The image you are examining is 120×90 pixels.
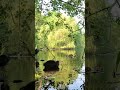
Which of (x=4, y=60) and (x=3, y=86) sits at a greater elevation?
(x=4, y=60)

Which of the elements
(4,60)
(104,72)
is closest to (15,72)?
(4,60)

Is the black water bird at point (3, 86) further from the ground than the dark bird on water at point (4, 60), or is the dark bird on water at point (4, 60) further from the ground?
the dark bird on water at point (4, 60)

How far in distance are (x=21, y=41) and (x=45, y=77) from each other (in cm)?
878

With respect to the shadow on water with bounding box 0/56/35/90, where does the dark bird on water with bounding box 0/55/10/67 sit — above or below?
above

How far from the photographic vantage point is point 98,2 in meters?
2.43

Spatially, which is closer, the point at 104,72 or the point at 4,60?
the point at 4,60

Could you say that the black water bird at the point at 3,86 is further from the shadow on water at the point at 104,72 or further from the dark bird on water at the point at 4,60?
the shadow on water at the point at 104,72

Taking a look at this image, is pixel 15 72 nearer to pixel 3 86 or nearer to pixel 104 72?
pixel 3 86

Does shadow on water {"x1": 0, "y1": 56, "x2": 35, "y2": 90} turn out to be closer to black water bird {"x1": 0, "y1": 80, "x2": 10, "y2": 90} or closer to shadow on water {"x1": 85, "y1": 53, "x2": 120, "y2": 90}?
black water bird {"x1": 0, "y1": 80, "x2": 10, "y2": 90}

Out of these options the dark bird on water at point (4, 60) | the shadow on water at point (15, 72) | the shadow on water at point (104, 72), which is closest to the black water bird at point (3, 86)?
the shadow on water at point (15, 72)

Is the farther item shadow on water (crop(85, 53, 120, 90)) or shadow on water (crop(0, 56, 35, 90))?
shadow on water (crop(85, 53, 120, 90))

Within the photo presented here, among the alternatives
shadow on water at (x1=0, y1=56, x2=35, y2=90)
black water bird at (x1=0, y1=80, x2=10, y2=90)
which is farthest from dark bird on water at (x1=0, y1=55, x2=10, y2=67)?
black water bird at (x1=0, y1=80, x2=10, y2=90)

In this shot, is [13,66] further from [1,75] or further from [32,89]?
[32,89]

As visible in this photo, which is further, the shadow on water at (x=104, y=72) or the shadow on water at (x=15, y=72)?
the shadow on water at (x=104, y=72)
